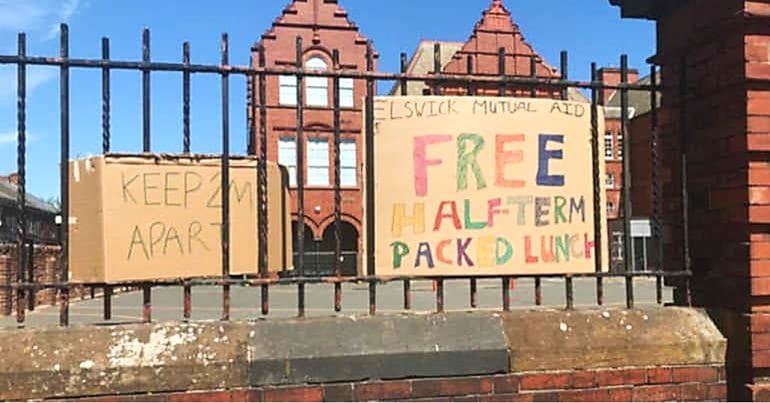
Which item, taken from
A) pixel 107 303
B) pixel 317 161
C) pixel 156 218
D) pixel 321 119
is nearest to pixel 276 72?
pixel 156 218

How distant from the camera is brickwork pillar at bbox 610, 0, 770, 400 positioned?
3.69 m

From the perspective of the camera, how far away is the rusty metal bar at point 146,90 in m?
3.51

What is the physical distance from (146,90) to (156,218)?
63cm

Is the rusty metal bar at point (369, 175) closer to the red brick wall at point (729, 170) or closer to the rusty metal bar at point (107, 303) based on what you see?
the rusty metal bar at point (107, 303)

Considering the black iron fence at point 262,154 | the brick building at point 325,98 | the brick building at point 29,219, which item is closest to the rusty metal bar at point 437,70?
the black iron fence at point 262,154

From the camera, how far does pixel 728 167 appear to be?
3.82m

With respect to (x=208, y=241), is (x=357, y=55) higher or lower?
higher

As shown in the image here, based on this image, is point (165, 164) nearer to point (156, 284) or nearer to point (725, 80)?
point (156, 284)

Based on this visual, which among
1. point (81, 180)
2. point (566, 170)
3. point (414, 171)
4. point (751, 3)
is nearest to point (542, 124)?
point (566, 170)

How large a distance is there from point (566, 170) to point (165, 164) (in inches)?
82.8

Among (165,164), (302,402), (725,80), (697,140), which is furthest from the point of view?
(697,140)

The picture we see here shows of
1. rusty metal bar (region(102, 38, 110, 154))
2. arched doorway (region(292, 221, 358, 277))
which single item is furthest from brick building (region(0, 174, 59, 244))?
rusty metal bar (region(102, 38, 110, 154))

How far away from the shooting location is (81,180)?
3547 mm

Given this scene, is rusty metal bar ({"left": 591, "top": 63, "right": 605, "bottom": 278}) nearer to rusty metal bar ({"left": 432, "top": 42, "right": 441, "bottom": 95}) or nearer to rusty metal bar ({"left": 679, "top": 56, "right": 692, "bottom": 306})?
rusty metal bar ({"left": 679, "top": 56, "right": 692, "bottom": 306})
